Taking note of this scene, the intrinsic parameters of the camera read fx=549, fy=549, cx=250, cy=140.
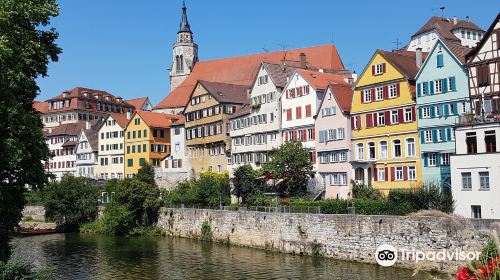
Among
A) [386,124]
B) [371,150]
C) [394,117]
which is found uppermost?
[394,117]

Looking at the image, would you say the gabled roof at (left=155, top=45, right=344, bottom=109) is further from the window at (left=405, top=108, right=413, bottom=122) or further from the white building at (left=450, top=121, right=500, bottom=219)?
the white building at (left=450, top=121, right=500, bottom=219)

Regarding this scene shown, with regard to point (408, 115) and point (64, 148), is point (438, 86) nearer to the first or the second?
point (408, 115)

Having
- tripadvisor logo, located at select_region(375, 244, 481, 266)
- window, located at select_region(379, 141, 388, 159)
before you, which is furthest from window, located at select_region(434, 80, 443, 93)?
tripadvisor logo, located at select_region(375, 244, 481, 266)

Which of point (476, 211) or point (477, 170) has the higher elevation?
point (477, 170)

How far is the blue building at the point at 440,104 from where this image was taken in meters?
41.9

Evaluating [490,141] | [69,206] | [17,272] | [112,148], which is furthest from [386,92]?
[112,148]

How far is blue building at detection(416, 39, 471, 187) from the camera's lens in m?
41.9

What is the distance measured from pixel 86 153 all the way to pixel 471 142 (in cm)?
7023

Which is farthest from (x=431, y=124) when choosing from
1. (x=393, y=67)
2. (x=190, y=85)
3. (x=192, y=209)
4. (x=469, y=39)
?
(x=190, y=85)

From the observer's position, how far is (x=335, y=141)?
51625 mm

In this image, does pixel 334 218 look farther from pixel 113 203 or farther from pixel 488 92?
pixel 113 203

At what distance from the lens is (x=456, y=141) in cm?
3800

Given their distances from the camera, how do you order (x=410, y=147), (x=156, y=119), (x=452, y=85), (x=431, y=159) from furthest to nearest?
(x=156, y=119), (x=410, y=147), (x=431, y=159), (x=452, y=85)

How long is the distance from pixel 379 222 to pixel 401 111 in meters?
15.0
